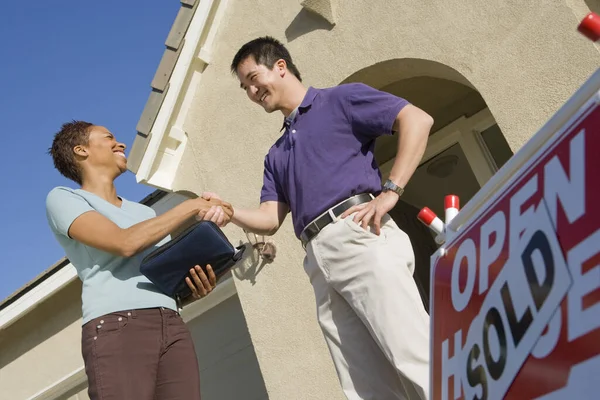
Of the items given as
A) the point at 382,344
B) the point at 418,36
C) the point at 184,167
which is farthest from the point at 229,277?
the point at 382,344

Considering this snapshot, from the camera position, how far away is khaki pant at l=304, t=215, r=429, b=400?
246 centimetres

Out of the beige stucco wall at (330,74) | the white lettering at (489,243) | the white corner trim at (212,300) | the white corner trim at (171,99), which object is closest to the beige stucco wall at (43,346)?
the white corner trim at (212,300)

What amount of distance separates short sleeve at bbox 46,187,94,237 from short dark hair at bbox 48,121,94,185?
0.22 m

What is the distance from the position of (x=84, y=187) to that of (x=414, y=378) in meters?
1.80

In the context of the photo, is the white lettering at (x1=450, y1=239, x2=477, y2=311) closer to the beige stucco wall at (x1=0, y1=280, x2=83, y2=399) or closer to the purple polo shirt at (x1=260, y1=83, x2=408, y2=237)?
the purple polo shirt at (x1=260, y1=83, x2=408, y2=237)

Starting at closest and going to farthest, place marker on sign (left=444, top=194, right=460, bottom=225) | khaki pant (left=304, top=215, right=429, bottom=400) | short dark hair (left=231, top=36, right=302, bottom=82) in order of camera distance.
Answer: marker on sign (left=444, top=194, right=460, bottom=225), khaki pant (left=304, top=215, right=429, bottom=400), short dark hair (left=231, top=36, right=302, bottom=82)

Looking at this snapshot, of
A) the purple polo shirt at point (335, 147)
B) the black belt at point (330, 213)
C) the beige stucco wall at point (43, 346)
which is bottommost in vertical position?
the black belt at point (330, 213)

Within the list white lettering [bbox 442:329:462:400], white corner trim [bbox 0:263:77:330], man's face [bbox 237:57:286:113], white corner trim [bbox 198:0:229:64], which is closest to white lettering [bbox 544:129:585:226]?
white lettering [bbox 442:329:462:400]

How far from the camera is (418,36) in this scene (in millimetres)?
4555

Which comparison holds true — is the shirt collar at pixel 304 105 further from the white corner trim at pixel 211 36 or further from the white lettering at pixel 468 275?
the white corner trim at pixel 211 36

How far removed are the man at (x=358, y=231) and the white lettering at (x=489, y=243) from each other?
104cm

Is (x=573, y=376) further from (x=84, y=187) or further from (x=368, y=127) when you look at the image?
(x=84, y=187)

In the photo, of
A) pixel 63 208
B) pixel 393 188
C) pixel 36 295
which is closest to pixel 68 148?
pixel 63 208

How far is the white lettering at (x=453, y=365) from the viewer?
1.52 metres
